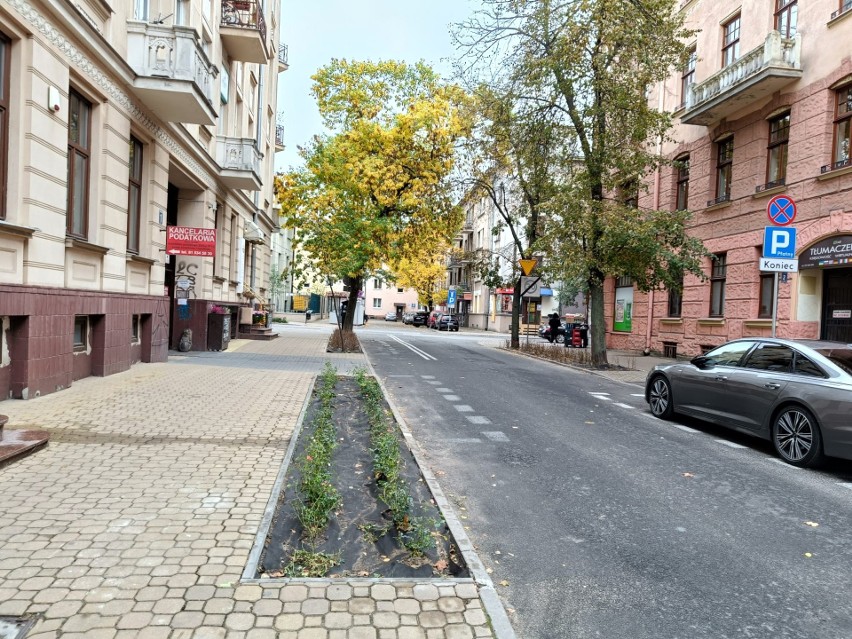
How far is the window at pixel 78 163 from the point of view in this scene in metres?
9.30

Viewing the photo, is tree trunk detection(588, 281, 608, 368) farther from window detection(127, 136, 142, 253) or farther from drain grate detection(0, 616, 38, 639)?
drain grate detection(0, 616, 38, 639)

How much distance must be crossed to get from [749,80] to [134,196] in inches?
618

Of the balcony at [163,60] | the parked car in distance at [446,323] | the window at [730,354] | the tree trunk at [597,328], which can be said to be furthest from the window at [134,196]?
the parked car in distance at [446,323]

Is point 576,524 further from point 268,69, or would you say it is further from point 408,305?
point 408,305

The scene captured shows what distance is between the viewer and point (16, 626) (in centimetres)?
279

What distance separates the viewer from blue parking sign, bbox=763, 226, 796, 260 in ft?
31.3

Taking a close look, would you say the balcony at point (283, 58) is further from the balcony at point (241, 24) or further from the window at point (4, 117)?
the window at point (4, 117)

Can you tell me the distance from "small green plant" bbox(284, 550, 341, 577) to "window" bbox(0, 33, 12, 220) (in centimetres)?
653

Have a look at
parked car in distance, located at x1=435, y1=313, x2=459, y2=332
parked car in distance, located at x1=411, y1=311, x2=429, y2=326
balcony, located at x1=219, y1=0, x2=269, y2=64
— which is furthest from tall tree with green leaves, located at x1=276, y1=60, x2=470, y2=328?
parked car in distance, located at x1=411, y1=311, x2=429, y2=326

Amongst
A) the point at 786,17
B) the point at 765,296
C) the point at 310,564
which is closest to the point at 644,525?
the point at 310,564

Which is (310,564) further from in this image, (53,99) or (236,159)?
(236,159)

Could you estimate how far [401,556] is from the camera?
3814mm

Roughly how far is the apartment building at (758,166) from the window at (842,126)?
0.08 ft

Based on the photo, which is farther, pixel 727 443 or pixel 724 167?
pixel 724 167
